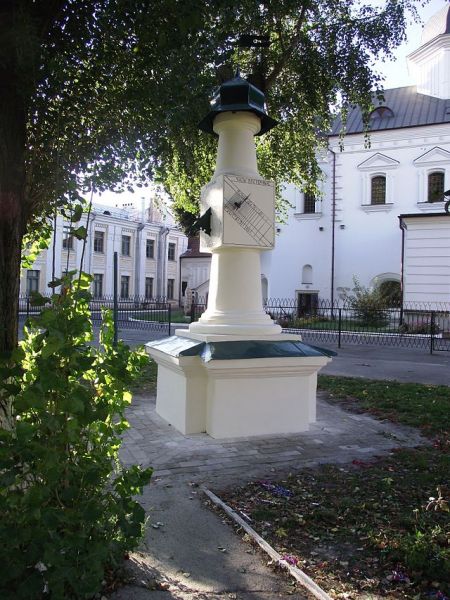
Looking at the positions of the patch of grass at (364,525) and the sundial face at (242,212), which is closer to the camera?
the patch of grass at (364,525)

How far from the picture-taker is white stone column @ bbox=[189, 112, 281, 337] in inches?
236

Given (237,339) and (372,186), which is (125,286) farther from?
(237,339)

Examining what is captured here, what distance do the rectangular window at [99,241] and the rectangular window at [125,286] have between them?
10.0 feet

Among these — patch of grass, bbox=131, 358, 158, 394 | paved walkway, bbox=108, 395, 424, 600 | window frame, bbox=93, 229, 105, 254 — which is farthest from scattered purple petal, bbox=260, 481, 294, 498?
window frame, bbox=93, 229, 105, 254

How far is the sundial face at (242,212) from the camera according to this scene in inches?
230

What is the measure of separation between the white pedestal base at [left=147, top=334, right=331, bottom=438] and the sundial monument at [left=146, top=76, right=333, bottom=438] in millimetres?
11

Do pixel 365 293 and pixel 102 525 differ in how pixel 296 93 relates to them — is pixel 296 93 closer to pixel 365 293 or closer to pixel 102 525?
pixel 102 525

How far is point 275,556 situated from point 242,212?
384 cm

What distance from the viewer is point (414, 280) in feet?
81.9

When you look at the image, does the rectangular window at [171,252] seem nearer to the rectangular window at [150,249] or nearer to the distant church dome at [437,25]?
the rectangular window at [150,249]

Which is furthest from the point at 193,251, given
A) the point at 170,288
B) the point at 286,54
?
the point at 286,54

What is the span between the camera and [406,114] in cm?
3014

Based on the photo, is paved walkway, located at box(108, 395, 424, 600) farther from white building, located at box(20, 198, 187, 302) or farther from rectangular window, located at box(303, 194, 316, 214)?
white building, located at box(20, 198, 187, 302)

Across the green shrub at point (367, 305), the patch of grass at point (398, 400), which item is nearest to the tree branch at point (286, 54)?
the patch of grass at point (398, 400)
